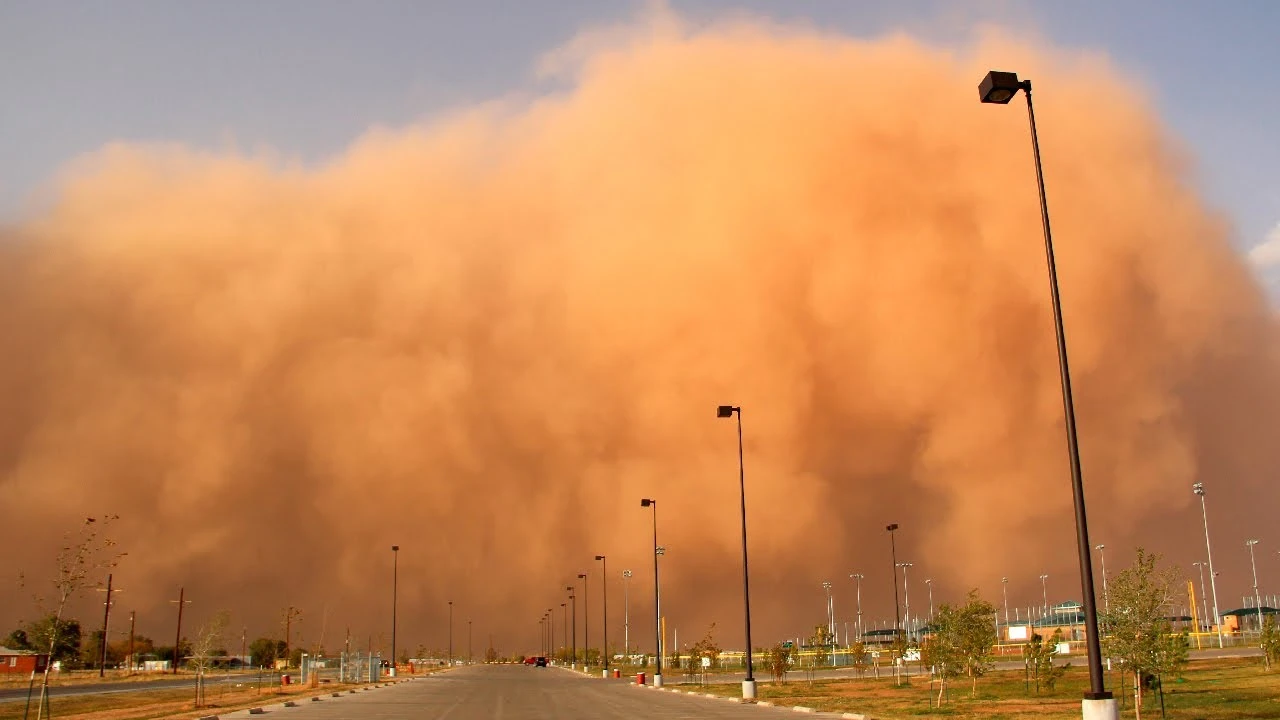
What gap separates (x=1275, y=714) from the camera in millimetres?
23531

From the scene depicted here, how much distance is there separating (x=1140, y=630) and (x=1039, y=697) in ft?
43.7

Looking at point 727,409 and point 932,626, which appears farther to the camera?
point 727,409

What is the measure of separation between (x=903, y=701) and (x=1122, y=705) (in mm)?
7670

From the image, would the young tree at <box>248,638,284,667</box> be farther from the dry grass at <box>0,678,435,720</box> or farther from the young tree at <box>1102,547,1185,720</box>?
the young tree at <box>1102,547,1185,720</box>

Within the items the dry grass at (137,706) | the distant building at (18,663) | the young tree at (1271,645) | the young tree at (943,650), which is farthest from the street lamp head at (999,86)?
the distant building at (18,663)

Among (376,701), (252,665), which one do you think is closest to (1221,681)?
(376,701)

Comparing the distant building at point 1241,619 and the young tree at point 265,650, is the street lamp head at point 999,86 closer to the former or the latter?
the distant building at point 1241,619

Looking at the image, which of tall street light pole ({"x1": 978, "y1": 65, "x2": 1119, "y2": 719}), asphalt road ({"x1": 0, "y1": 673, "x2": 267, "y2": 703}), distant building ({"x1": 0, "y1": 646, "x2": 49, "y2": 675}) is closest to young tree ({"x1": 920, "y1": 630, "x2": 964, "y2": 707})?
tall street light pole ({"x1": 978, "y1": 65, "x2": 1119, "y2": 719})

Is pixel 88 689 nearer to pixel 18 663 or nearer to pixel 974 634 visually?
pixel 18 663

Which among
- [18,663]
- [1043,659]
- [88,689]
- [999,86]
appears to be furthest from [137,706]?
[18,663]

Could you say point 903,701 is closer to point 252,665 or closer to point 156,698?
point 156,698

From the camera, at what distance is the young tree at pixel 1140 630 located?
23406 millimetres

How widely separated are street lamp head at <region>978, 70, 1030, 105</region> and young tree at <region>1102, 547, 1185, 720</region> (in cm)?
1308

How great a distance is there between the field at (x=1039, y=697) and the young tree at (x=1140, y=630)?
1.64 m
